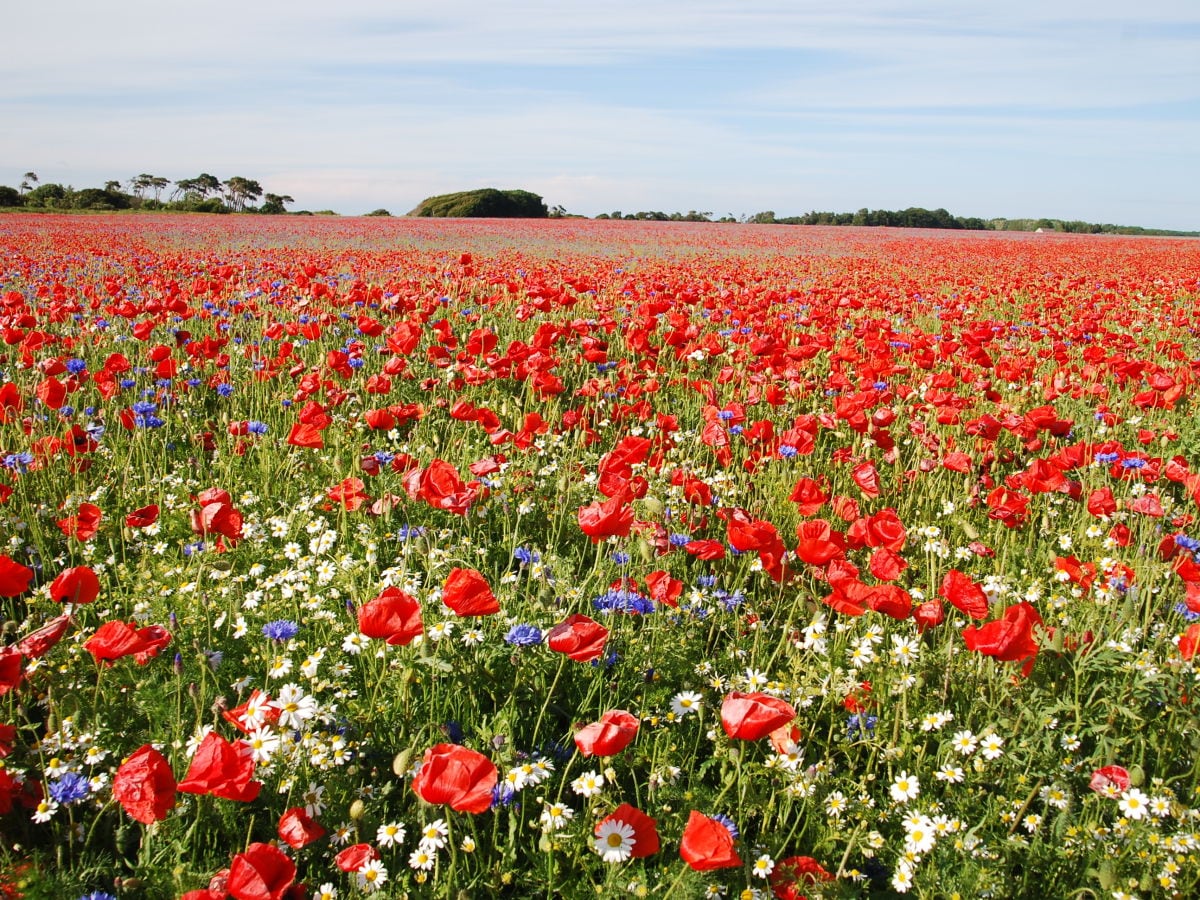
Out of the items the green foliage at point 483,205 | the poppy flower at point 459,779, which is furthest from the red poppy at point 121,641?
the green foliage at point 483,205

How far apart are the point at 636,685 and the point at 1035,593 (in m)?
1.56

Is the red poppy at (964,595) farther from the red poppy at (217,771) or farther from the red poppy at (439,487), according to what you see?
the red poppy at (217,771)

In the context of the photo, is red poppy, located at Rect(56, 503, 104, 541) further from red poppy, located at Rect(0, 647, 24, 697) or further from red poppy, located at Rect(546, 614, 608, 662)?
red poppy, located at Rect(546, 614, 608, 662)

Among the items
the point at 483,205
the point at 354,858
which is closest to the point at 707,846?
the point at 354,858

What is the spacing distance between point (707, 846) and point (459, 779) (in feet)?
1.45

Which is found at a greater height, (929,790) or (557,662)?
(557,662)

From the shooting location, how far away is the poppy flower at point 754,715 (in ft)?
5.13

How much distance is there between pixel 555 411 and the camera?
15.5ft

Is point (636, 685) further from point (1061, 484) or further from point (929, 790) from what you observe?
point (1061, 484)

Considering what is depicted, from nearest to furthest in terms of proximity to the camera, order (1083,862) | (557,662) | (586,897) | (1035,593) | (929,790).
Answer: (586,897), (1083,862), (929,790), (557,662), (1035,593)

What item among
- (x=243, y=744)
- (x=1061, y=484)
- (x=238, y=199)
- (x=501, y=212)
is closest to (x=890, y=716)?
(x=1061, y=484)

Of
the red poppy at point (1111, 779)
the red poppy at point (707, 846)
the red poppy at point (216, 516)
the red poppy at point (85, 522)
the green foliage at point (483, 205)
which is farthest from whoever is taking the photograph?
the green foliage at point (483, 205)

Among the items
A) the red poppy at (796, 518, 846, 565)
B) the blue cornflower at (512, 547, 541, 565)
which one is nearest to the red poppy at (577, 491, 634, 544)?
the red poppy at (796, 518, 846, 565)

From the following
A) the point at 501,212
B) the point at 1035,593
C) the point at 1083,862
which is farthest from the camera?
the point at 501,212
